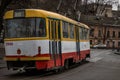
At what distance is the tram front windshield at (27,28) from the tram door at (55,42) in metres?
0.71

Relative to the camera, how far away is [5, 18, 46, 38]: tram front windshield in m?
20.6

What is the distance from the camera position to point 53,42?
71.0 ft

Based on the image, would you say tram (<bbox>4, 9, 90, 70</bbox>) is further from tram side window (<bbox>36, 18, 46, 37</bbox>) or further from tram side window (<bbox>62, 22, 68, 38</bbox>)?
tram side window (<bbox>62, 22, 68, 38</bbox>)

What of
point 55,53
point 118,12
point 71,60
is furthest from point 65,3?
point 118,12

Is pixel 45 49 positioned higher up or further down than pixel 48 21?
further down

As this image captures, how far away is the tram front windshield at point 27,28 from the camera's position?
20.6 meters

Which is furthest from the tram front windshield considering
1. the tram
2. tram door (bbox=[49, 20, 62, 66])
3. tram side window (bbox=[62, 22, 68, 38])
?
tram side window (bbox=[62, 22, 68, 38])

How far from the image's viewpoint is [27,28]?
68.1 feet

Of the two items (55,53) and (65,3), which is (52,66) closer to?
(55,53)

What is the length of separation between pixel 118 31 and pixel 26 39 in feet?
376

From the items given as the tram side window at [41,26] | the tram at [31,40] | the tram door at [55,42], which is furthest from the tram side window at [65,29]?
the tram side window at [41,26]

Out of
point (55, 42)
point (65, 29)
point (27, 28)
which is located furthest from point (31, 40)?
point (65, 29)

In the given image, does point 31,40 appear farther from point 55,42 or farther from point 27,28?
point 55,42

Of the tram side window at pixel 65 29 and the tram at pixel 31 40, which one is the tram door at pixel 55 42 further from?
the tram side window at pixel 65 29
